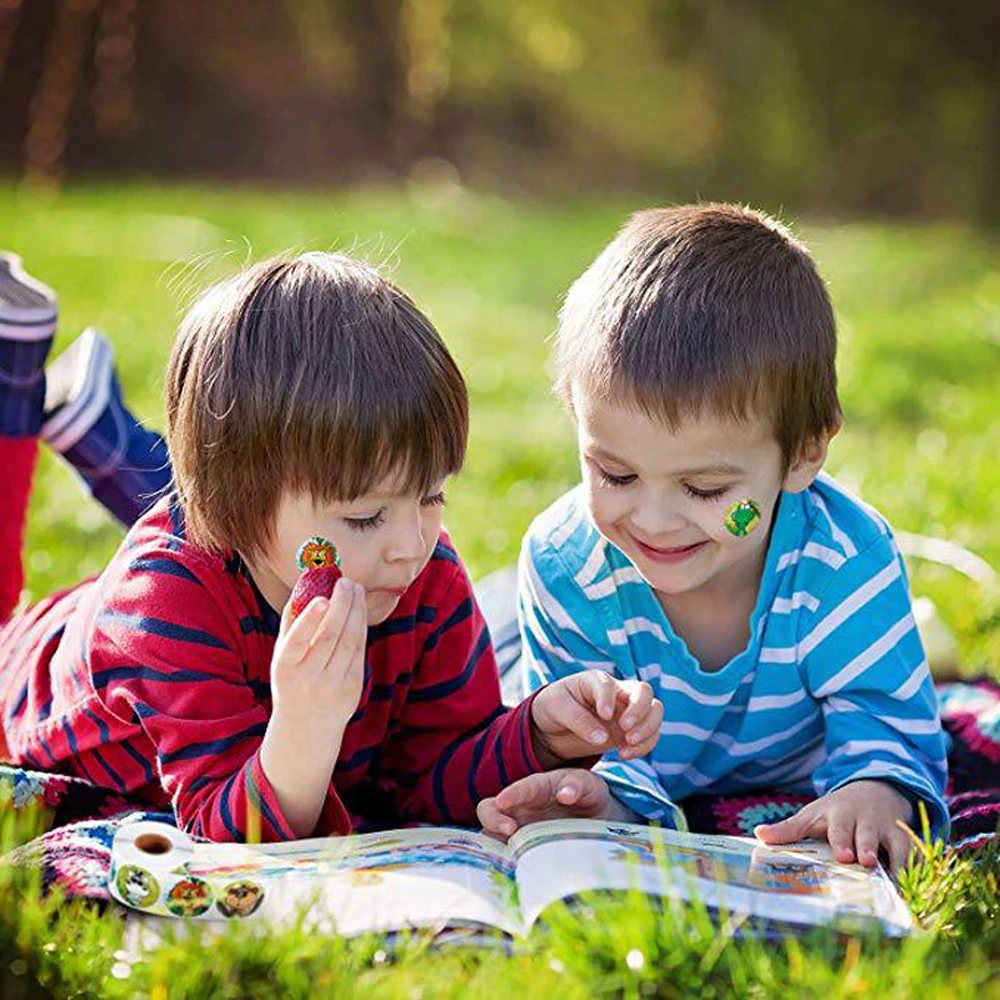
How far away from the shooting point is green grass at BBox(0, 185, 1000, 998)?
174cm

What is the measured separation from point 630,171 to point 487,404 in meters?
7.62

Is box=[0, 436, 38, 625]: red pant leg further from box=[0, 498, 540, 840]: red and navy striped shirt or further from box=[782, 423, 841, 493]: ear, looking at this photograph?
box=[782, 423, 841, 493]: ear

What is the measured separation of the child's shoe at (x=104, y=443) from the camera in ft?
10.4

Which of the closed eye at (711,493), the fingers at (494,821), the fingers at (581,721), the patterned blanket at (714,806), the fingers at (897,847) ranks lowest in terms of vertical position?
the patterned blanket at (714,806)

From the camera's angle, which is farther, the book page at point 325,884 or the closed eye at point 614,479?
the closed eye at point 614,479

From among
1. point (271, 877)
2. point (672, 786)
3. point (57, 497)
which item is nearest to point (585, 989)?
point (271, 877)

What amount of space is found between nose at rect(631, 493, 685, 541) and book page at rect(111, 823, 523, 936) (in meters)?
0.52

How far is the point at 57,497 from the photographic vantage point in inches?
166

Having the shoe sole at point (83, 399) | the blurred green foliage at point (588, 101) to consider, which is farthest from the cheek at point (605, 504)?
the blurred green foliage at point (588, 101)

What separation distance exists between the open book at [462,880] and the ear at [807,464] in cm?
59

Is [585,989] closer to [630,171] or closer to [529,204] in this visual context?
[529,204]

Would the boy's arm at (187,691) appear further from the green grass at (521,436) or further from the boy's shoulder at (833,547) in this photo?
the boy's shoulder at (833,547)

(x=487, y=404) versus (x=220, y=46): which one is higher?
(x=220, y=46)

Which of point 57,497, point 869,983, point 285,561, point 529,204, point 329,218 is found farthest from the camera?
point 529,204
